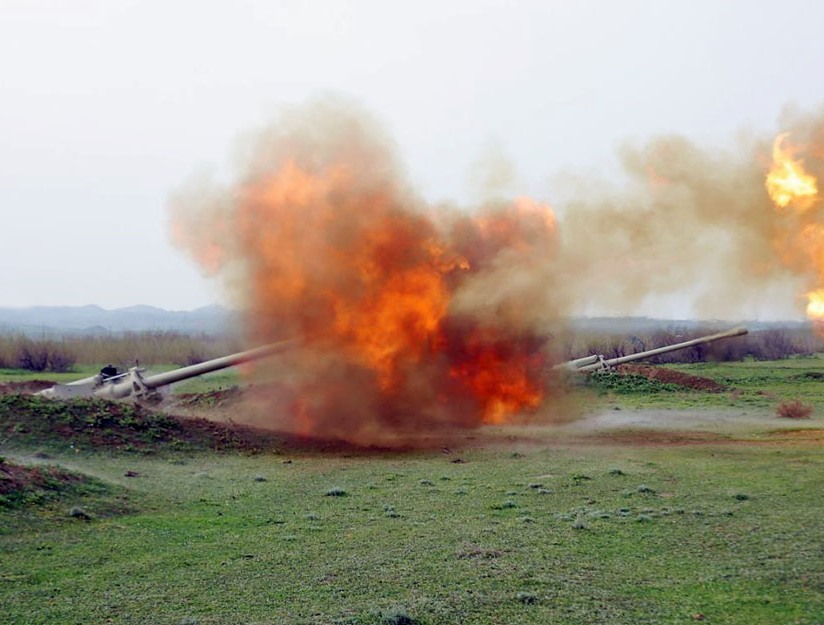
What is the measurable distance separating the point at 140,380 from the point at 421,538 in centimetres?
1699

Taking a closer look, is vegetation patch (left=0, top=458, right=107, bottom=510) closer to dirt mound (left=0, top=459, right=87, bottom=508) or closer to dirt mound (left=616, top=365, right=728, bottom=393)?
dirt mound (left=0, top=459, right=87, bottom=508)

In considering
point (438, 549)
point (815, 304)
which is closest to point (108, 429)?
point (438, 549)

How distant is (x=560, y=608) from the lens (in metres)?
8.73

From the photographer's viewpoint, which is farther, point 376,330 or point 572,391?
point 572,391

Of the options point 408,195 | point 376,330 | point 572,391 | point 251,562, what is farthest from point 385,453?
point 572,391

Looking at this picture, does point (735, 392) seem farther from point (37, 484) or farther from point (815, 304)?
point (37, 484)

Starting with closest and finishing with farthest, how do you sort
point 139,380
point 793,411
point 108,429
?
point 108,429 < point 139,380 < point 793,411

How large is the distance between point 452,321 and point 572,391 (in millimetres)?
14917

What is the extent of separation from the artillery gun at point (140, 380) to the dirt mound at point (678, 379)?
2571 centimetres

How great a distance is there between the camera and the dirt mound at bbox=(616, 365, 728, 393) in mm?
42062

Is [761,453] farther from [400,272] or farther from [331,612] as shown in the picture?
[331,612]

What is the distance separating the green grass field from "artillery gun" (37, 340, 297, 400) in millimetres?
3993

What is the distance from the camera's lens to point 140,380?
26.4 metres

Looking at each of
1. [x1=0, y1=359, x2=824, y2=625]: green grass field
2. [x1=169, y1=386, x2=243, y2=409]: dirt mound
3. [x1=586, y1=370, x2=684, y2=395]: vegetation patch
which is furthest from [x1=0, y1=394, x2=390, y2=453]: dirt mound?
[x1=586, y1=370, x2=684, y2=395]: vegetation patch
